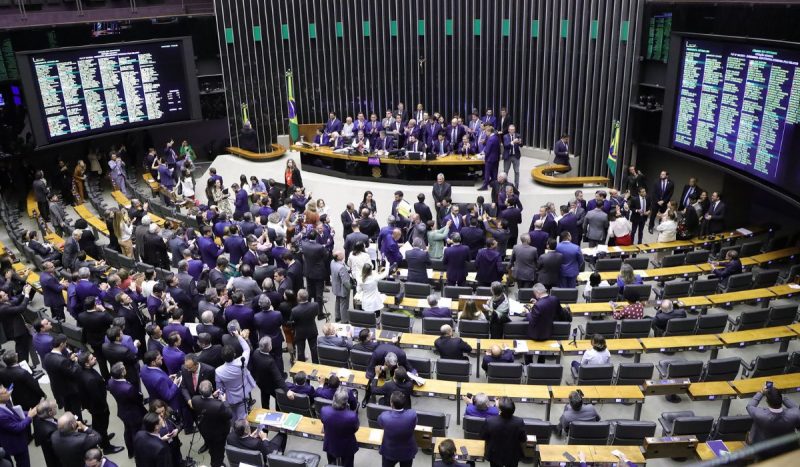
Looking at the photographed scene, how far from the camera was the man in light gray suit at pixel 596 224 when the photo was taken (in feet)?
37.9

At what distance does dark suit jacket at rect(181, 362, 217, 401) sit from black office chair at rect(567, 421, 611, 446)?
3.86 meters

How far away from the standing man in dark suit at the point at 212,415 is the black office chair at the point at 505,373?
313 centimetres

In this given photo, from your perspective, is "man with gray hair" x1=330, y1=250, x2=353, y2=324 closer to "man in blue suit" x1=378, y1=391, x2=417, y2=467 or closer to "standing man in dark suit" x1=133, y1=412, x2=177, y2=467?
"man in blue suit" x1=378, y1=391, x2=417, y2=467

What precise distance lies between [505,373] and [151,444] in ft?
13.3

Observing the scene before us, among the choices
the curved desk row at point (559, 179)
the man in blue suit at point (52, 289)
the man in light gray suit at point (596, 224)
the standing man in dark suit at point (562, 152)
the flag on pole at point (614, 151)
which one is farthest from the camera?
the standing man in dark suit at point (562, 152)

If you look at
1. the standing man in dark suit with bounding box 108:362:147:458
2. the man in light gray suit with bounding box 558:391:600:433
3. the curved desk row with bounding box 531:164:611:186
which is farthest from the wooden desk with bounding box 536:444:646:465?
the curved desk row with bounding box 531:164:611:186

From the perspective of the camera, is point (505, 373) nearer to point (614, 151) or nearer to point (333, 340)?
point (333, 340)

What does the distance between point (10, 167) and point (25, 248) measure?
17.9 feet

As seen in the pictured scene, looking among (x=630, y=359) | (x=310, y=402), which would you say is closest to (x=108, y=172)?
(x=310, y=402)

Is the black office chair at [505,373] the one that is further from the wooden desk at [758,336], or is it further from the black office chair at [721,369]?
the wooden desk at [758,336]

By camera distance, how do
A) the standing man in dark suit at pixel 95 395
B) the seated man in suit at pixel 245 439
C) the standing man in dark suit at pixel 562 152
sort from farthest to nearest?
the standing man in dark suit at pixel 562 152 < the standing man in dark suit at pixel 95 395 < the seated man in suit at pixel 245 439

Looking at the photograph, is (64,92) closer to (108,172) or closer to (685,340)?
(108,172)

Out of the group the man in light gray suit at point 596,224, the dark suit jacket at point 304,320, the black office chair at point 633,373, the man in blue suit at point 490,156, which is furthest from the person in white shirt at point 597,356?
the man in blue suit at point 490,156

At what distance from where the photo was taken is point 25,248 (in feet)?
40.1
